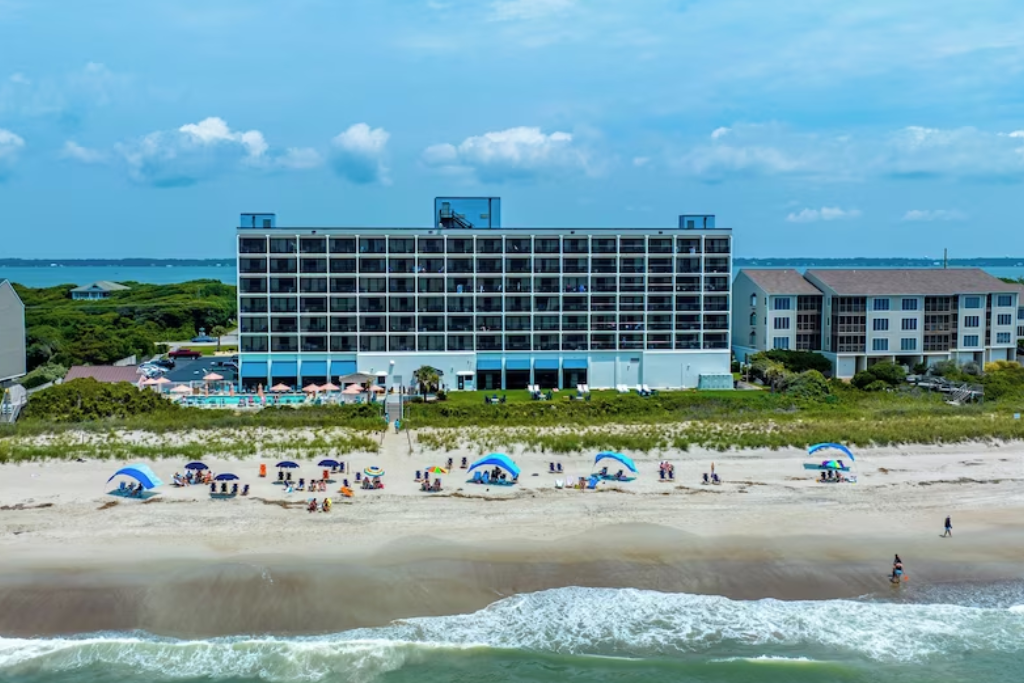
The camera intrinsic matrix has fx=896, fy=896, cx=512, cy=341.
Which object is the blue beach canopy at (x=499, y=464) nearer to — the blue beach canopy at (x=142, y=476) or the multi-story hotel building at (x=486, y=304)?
the blue beach canopy at (x=142, y=476)

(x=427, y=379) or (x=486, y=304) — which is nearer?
(x=427, y=379)

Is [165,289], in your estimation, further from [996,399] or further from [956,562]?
[956,562]

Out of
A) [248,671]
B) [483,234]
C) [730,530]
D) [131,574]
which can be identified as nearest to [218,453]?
[131,574]

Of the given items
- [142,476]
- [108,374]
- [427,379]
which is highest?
[108,374]

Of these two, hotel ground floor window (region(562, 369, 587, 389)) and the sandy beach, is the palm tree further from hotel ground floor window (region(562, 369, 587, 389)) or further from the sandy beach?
the sandy beach

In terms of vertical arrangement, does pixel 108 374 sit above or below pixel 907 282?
below

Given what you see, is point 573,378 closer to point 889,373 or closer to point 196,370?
point 889,373

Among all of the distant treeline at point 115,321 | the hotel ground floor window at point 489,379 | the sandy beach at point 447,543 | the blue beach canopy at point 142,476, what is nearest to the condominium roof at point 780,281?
the hotel ground floor window at point 489,379

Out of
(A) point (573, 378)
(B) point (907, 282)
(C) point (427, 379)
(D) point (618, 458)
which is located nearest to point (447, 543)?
→ (D) point (618, 458)

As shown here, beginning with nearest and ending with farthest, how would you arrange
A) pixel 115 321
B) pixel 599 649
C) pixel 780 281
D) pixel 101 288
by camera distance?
1. pixel 599 649
2. pixel 780 281
3. pixel 115 321
4. pixel 101 288
